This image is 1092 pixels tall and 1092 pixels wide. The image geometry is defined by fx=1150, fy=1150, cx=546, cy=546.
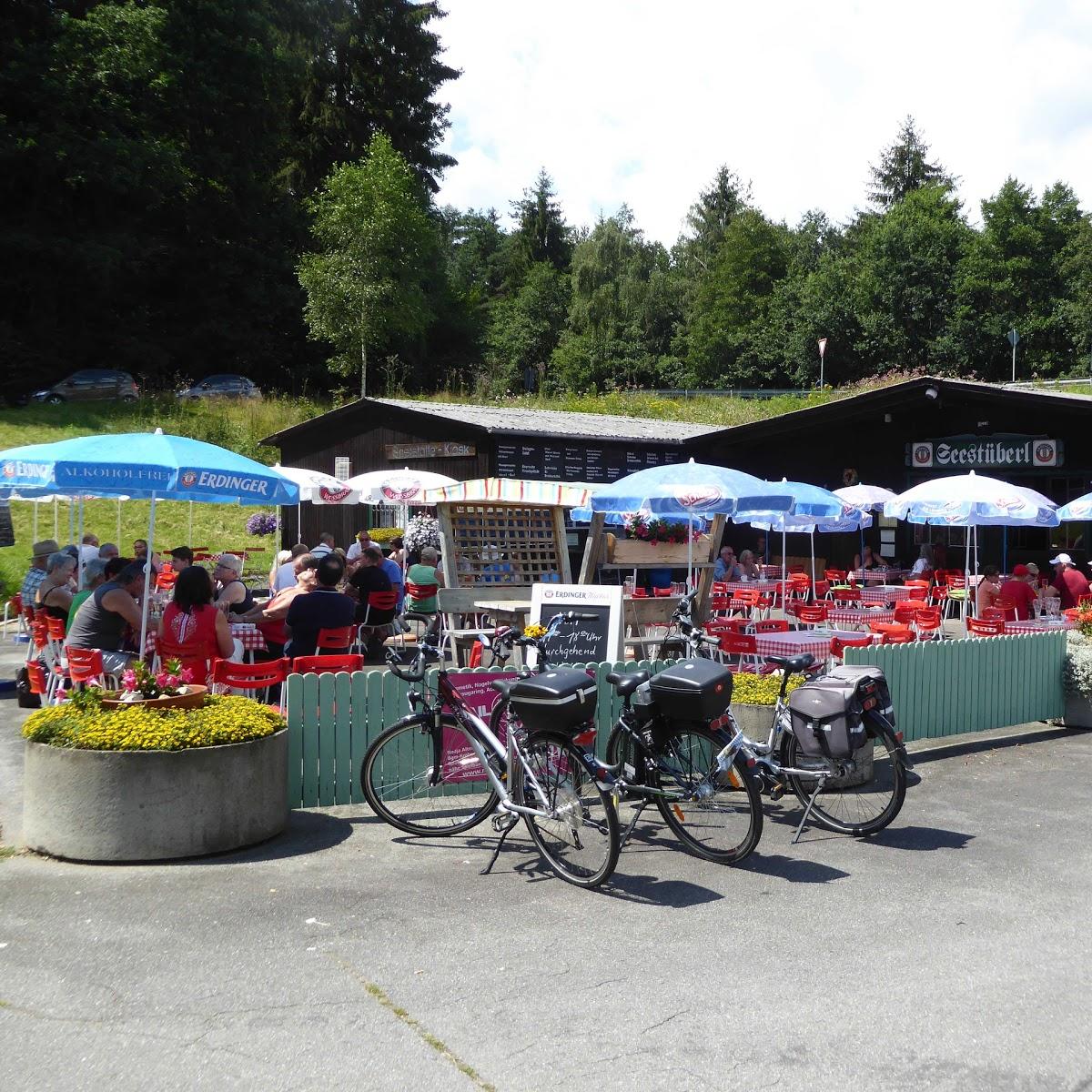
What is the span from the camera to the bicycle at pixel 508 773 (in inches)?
225

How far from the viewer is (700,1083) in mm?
3643

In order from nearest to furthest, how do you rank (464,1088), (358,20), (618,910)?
1. (464,1088)
2. (618,910)
3. (358,20)

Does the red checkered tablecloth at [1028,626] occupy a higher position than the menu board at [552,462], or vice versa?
the menu board at [552,462]

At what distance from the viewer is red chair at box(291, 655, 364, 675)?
7.57 m

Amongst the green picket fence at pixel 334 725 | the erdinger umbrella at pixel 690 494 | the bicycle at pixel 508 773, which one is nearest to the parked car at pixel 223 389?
the erdinger umbrella at pixel 690 494

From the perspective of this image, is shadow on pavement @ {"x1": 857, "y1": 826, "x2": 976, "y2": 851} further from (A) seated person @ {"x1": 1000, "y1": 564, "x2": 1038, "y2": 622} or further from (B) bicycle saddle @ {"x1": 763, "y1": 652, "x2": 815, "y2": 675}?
(A) seated person @ {"x1": 1000, "y1": 564, "x2": 1038, "y2": 622}

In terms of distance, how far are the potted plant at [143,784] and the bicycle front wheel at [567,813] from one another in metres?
1.52

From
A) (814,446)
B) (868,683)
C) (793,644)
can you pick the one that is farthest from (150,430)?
(868,683)

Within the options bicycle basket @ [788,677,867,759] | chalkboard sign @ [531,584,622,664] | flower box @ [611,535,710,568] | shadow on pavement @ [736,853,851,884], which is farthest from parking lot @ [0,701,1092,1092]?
flower box @ [611,535,710,568]

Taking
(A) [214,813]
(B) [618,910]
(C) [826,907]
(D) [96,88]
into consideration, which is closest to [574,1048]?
(B) [618,910]

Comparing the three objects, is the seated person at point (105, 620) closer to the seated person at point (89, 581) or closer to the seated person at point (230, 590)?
the seated person at point (89, 581)

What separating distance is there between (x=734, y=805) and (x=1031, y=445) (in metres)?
16.5

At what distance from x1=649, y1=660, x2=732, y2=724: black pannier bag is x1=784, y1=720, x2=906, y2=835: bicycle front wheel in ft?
2.65

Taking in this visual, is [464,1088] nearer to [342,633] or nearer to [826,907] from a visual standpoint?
[826,907]
